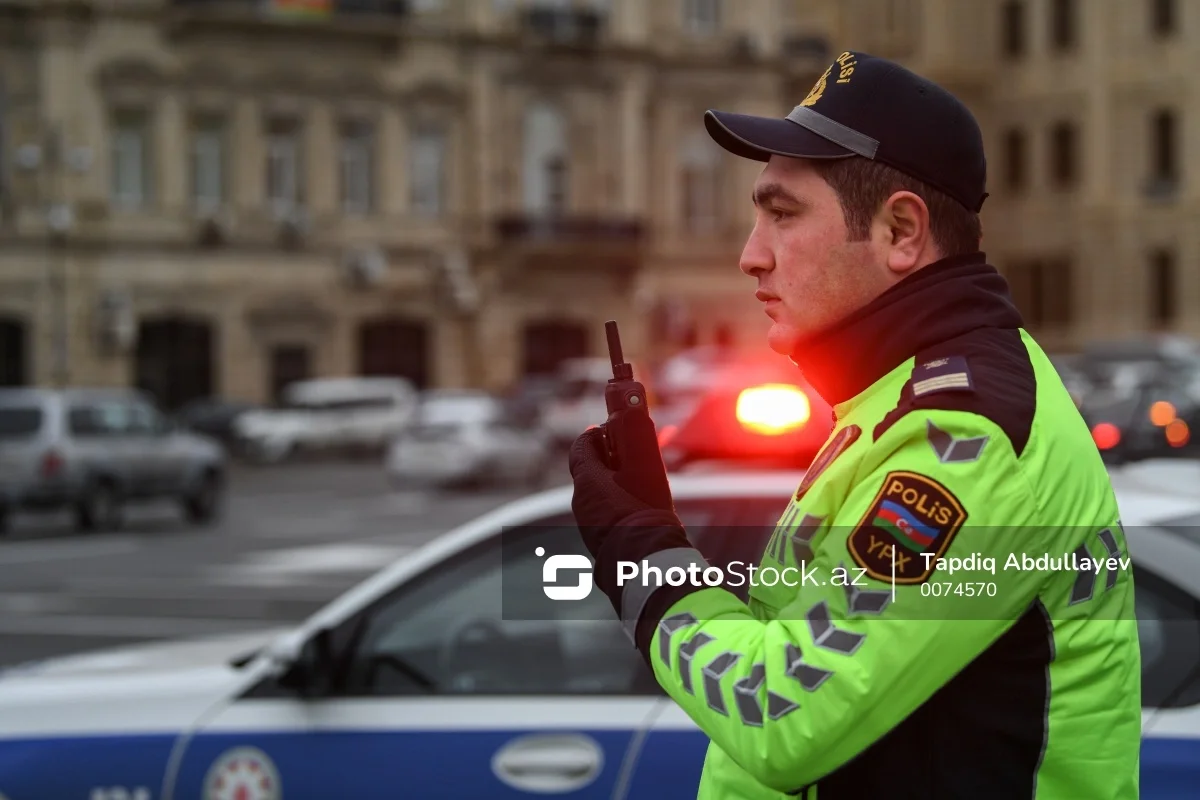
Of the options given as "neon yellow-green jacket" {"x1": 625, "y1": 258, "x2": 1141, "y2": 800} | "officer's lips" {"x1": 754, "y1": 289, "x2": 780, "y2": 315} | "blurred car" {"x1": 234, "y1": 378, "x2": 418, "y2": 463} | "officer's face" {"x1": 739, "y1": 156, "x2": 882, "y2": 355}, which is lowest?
"blurred car" {"x1": 234, "y1": 378, "x2": 418, "y2": 463}

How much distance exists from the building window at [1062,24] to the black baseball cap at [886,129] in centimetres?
5264

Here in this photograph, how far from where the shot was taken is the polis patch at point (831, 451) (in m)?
1.96

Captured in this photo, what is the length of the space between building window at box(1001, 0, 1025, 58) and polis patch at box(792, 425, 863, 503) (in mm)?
53357

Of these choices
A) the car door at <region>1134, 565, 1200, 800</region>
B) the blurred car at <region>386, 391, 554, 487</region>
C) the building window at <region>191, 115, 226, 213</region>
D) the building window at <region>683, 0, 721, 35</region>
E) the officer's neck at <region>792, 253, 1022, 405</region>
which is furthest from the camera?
the building window at <region>683, 0, 721, 35</region>

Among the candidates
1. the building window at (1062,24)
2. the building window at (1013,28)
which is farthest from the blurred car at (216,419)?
the building window at (1062,24)

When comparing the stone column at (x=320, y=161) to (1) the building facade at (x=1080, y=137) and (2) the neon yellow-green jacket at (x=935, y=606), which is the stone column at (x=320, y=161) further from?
(2) the neon yellow-green jacket at (x=935, y=606)

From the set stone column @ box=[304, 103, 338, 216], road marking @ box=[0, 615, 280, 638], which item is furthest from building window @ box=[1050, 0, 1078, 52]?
road marking @ box=[0, 615, 280, 638]

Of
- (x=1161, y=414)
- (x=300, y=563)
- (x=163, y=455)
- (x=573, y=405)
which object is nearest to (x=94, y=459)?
(x=163, y=455)

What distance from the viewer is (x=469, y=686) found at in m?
4.29

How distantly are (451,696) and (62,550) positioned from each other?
16426 mm

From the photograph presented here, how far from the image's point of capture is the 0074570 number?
1.78m

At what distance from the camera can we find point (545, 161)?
45.1m

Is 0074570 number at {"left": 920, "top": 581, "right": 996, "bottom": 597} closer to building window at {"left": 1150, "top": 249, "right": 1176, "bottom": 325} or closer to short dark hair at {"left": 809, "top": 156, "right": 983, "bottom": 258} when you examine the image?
short dark hair at {"left": 809, "top": 156, "right": 983, "bottom": 258}

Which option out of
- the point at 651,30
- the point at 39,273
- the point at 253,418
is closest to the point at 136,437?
the point at 253,418
